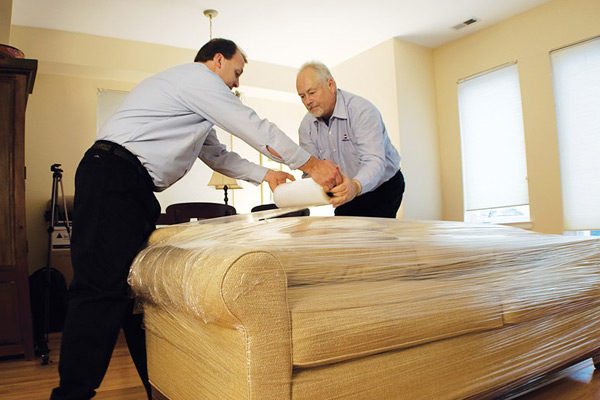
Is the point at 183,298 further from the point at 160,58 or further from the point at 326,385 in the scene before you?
the point at 160,58

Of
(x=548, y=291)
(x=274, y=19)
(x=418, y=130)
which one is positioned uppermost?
(x=274, y=19)

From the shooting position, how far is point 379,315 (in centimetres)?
96

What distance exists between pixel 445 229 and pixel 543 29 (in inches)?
148

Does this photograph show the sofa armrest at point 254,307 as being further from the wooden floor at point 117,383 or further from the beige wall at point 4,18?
the beige wall at point 4,18

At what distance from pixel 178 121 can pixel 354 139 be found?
0.90 metres

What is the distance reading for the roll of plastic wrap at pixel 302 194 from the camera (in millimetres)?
1402

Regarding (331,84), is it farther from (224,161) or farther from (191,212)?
(191,212)

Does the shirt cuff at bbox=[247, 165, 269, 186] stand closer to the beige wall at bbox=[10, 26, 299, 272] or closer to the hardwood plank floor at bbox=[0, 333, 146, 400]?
the hardwood plank floor at bbox=[0, 333, 146, 400]

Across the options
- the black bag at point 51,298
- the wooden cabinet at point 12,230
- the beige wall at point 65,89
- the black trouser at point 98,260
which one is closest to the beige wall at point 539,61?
the beige wall at point 65,89

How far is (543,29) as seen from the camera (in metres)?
4.30

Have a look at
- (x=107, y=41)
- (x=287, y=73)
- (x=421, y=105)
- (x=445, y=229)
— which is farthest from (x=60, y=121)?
(x=445, y=229)

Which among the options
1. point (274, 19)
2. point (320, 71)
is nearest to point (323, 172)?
point (320, 71)

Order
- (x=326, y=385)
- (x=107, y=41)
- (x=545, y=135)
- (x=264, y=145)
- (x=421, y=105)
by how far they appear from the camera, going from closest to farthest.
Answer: (x=326, y=385) < (x=264, y=145) < (x=545, y=135) < (x=107, y=41) < (x=421, y=105)

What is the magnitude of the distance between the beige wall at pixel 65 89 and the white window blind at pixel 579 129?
3.63 meters
